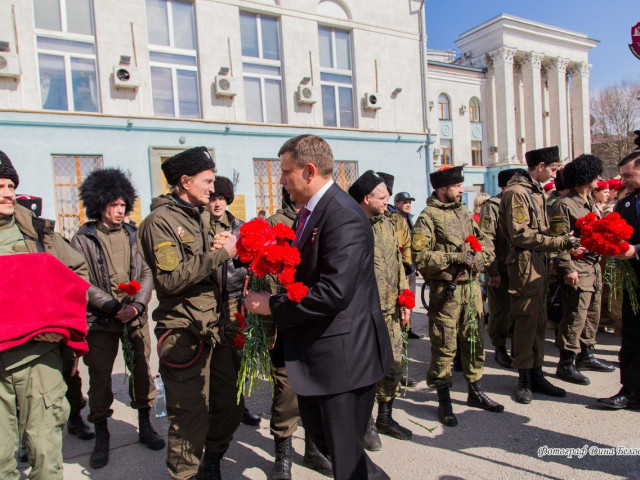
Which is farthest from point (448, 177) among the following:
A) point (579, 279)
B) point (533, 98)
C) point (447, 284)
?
point (533, 98)

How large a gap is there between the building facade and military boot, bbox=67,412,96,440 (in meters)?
8.61

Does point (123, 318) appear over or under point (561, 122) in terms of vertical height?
under

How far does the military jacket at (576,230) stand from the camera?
4820mm

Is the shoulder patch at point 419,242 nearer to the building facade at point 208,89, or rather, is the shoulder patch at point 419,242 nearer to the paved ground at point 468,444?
the paved ground at point 468,444

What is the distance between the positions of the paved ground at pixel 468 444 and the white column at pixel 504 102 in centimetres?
3488

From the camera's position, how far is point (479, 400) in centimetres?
416

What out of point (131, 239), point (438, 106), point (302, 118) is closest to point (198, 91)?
point (302, 118)

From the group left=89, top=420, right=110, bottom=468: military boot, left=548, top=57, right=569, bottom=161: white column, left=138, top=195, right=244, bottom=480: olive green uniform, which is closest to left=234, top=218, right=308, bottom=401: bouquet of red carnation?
left=138, top=195, right=244, bottom=480: olive green uniform

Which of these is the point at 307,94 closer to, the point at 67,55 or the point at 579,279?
the point at 67,55

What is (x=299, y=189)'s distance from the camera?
2342mm

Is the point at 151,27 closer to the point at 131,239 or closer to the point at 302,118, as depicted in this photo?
the point at 302,118

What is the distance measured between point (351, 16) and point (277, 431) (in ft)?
55.7

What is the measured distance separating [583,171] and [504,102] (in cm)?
3436

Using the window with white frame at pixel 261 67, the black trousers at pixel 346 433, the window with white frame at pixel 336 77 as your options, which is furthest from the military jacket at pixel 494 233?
the window with white frame at pixel 336 77
